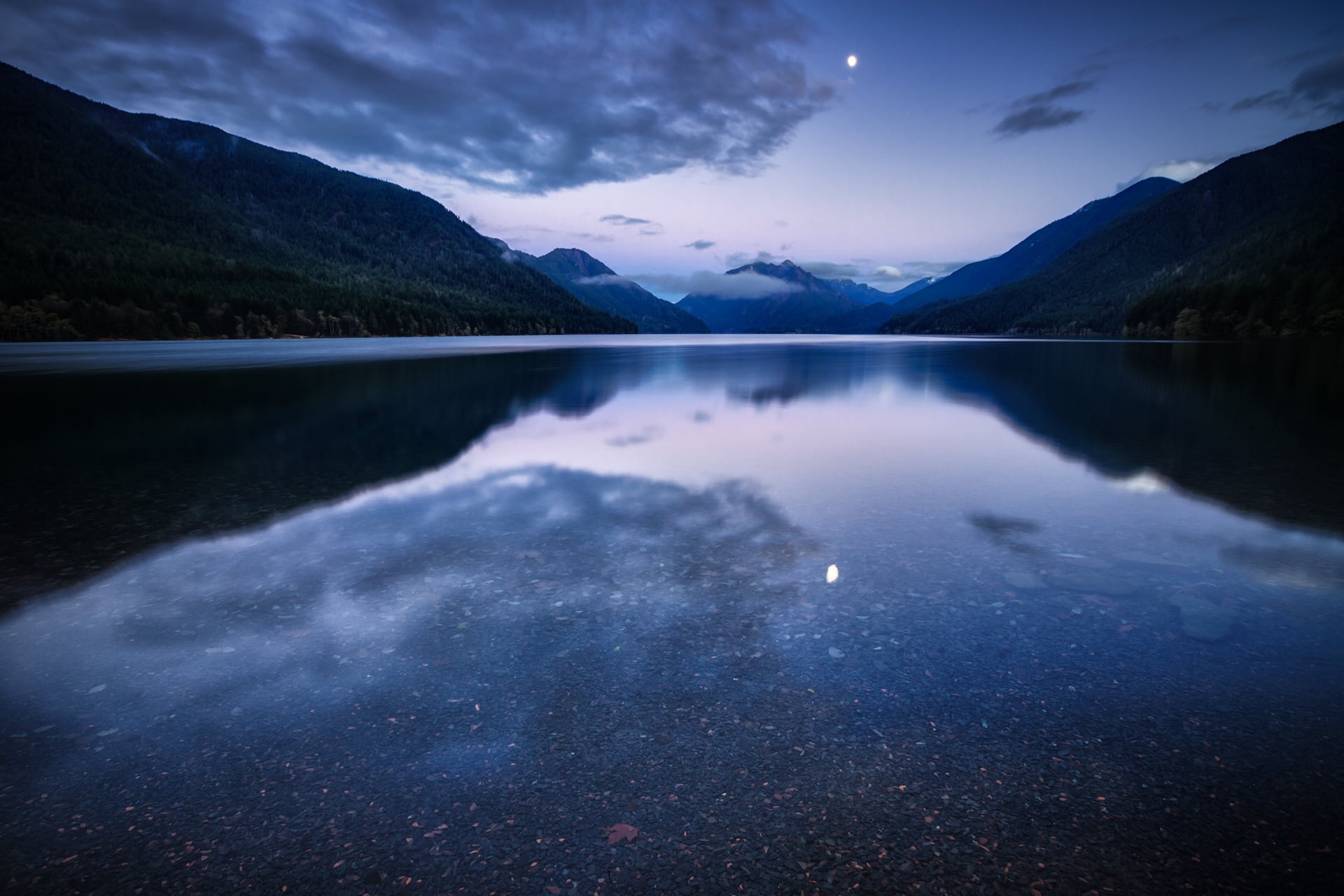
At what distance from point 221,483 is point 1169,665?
1814cm

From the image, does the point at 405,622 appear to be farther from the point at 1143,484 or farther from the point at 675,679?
the point at 1143,484

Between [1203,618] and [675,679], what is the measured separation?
6.59 meters

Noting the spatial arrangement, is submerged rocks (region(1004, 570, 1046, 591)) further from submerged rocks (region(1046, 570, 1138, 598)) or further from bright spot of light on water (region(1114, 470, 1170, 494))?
bright spot of light on water (region(1114, 470, 1170, 494))

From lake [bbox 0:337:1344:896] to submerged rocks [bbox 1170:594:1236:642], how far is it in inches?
2.3

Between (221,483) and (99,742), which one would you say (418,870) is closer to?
(99,742)

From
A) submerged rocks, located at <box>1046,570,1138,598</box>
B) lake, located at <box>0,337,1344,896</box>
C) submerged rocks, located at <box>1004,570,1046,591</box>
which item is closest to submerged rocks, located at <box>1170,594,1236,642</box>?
lake, located at <box>0,337,1344,896</box>

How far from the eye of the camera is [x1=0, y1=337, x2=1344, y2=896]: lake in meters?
3.93

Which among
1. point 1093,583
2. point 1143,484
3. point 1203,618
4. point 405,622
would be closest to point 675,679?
point 405,622

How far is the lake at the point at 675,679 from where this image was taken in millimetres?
3926

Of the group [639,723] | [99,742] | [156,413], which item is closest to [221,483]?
[99,742]

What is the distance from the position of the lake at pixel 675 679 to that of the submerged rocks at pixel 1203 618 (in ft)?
0.19

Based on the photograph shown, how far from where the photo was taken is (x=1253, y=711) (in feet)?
17.5

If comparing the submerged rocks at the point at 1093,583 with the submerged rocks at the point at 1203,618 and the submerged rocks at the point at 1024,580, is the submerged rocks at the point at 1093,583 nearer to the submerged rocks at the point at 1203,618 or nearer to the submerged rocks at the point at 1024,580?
the submerged rocks at the point at 1024,580

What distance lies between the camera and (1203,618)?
7195 mm
